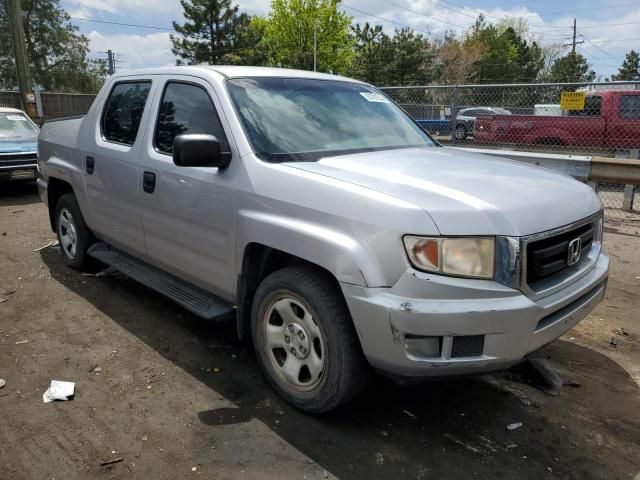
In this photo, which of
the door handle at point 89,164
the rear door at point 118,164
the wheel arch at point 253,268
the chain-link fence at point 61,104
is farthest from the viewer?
the chain-link fence at point 61,104

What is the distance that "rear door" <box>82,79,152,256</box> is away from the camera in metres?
3.94

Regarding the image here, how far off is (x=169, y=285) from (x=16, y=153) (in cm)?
721

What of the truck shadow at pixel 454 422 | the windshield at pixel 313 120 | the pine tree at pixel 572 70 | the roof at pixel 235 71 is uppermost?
the pine tree at pixel 572 70

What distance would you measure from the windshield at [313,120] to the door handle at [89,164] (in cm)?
170

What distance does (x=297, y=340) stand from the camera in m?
2.87

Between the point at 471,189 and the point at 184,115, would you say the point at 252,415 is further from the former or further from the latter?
the point at 184,115

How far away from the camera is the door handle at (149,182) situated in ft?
12.0

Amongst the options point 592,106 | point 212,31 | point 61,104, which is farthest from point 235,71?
point 212,31

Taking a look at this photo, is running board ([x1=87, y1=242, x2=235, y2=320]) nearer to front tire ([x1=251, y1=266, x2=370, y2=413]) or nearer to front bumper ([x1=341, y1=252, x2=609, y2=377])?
front tire ([x1=251, y1=266, x2=370, y2=413])

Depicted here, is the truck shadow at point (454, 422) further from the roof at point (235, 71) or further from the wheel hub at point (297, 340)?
the roof at point (235, 71)

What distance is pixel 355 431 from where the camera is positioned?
2.81 metres

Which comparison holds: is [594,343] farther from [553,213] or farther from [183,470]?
[183,470]

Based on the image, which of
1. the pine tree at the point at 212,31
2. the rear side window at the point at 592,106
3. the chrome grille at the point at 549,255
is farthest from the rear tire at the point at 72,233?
the pine tree at the point at 212,31

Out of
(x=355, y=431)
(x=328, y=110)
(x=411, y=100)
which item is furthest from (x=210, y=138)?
(x=411, y=100)
